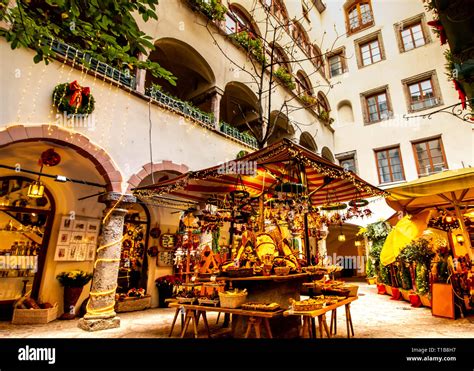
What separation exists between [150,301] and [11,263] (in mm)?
3551

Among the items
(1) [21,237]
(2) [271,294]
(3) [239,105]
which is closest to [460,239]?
(2) [271,294]

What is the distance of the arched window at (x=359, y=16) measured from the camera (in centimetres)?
1678

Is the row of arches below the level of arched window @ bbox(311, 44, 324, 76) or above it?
below

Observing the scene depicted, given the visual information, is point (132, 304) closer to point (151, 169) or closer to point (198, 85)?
point (151, 169)

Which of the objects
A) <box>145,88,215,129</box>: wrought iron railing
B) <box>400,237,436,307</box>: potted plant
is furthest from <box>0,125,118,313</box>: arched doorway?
<box>400,237,436,307</box>: potted plant

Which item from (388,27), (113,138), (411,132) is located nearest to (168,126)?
(113,138)

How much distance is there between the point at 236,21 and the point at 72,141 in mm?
7621

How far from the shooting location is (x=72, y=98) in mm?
5098

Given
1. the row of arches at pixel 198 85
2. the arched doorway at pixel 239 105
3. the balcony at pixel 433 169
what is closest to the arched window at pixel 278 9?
the row of arches at pixel 198 85

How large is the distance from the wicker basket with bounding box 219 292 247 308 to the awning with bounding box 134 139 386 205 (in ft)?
6.17

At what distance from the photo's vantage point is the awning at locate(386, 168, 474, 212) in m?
5.15

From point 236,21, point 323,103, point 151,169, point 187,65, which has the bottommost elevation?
point 151,169

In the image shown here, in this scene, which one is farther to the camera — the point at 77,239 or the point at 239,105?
the point at 239,105

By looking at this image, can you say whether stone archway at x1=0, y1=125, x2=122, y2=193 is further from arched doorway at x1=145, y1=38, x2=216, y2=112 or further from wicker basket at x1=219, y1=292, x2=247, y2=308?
wicker basket at x1=219, y1=292, x2=247, y2=308
